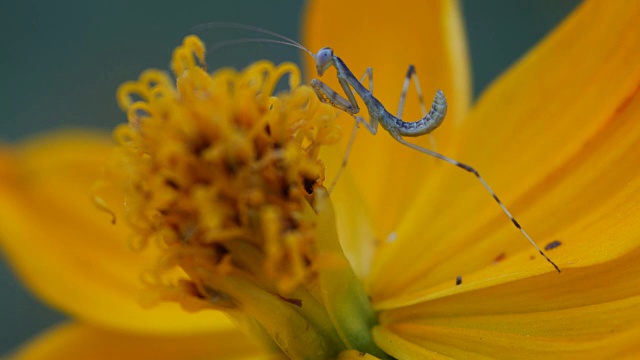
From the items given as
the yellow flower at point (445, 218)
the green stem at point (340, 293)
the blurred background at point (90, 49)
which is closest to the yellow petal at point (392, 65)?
the yellow flower at point (445, 218)

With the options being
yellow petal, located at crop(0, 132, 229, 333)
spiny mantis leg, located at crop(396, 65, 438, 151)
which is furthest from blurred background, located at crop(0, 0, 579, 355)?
spiny mantis leg, located at crop(396, 65, 438, 151)

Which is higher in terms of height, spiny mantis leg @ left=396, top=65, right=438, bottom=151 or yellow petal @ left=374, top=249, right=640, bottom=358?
spiny mantis leg @ left=396, top=65, right=438, bottom=151

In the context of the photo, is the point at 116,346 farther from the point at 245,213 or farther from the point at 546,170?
the point at 546,170

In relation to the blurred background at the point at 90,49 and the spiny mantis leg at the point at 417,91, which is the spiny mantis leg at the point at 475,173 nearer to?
the spiny mantis leg at the point at 417,91

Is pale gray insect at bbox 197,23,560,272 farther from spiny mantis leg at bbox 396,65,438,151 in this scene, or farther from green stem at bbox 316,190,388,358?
green stem at bbox 316,190,388,358

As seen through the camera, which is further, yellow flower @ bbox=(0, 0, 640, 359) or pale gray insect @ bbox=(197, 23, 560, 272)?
pale gray insect @ bbox=(197, 23, 560, 272)

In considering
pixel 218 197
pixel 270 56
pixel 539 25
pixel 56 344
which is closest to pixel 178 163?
pixel 218 197

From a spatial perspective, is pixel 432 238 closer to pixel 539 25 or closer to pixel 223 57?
pixel 539 25
